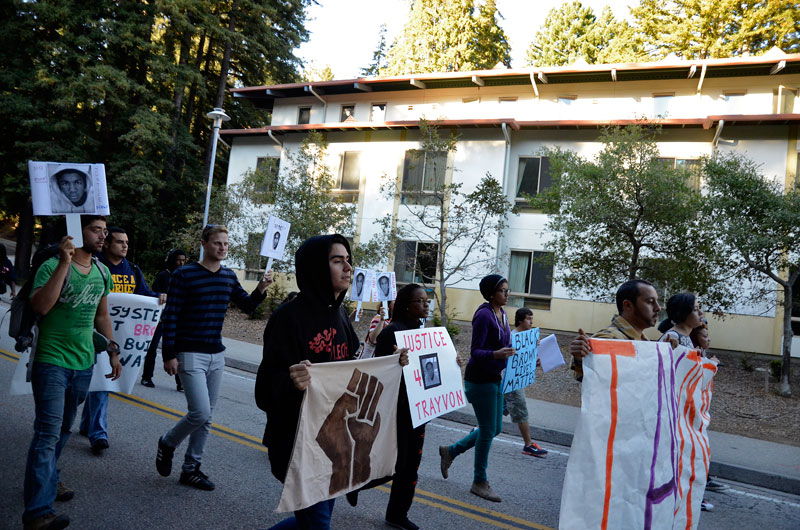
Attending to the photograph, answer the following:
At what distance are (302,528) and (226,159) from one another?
35.7 m

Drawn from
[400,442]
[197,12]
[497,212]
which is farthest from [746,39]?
[400,442]

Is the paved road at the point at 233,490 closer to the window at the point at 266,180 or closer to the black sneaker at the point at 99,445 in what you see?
the black sneaker at the point at 99,445

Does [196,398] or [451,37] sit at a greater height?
[451,37]

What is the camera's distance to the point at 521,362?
21.9 ft

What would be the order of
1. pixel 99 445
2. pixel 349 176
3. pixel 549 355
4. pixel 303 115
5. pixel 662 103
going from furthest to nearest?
pixel 303 115 < pixel 349 176 < pixel 662 103 < pixel 99 445 < pixel 549 355

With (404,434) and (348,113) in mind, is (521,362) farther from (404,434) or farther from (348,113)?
(348,113)

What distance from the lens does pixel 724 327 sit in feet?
60.8

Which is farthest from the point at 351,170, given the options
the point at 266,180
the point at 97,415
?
the point at 97,415

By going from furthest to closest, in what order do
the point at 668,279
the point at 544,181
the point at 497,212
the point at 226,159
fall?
the point at 226,159 < the point at 544,181 < the point at 497,212 < the point at 668,279

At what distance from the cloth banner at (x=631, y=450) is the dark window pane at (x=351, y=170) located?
22.2 m

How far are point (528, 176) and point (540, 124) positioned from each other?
1.97 metres

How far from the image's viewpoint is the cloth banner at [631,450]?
9.73 ft

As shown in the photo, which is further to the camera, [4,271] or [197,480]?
[4,271]

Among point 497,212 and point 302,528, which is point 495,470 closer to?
point 302,528
